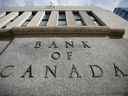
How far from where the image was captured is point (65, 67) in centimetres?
638

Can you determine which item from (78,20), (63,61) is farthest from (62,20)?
(63,61)

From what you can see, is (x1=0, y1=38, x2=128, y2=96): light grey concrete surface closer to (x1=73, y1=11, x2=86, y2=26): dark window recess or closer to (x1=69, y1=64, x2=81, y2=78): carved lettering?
(x1=69, y1=64, x2=81, y2=78): carved lettering

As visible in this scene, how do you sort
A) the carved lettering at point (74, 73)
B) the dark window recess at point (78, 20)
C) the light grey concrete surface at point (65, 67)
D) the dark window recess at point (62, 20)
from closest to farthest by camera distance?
the light grey concrete surface at point (65, 67), the carved lettering at point (74, 73), the dark window recess at point (78, 20), the dark window recess at point (62, 20)

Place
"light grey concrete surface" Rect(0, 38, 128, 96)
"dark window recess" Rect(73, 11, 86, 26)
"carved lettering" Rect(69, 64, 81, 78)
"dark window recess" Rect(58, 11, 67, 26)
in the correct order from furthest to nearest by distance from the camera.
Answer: "dark window recess" Rect(58, 11, 67, 26), "dark window recess" Rect(73, 11, 86, 26), "carved lettering" Rect(69, 64, 81, 78), "light grey concrete surface" Rect(0, 38, 128, 96)

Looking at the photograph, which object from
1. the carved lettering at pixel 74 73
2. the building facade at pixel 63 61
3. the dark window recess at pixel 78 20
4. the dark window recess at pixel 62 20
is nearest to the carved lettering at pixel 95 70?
the building facade at pixel 63 61

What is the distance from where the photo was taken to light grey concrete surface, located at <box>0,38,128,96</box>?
5.50 m

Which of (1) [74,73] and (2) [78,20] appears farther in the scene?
(2) [78,20]

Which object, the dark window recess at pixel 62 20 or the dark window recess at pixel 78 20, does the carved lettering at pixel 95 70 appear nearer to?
the dark window recess at pixel 78 20

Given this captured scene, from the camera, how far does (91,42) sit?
783cm

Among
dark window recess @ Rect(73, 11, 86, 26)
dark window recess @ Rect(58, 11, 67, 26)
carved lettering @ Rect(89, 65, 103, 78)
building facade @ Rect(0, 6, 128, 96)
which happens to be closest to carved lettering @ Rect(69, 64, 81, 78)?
building facade @ Rect(0, 6, 128, 96)

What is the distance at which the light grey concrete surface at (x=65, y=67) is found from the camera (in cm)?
550

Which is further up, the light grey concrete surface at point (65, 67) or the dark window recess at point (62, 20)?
the light grey concrete surface at point (65, 67)

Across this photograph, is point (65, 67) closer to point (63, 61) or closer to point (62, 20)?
point (63, 61)

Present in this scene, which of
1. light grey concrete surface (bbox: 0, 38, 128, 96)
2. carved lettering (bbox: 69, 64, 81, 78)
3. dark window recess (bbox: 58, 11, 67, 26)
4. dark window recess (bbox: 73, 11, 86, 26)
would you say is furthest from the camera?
dark window recess (bbox: 58, 11, 67, 26)
